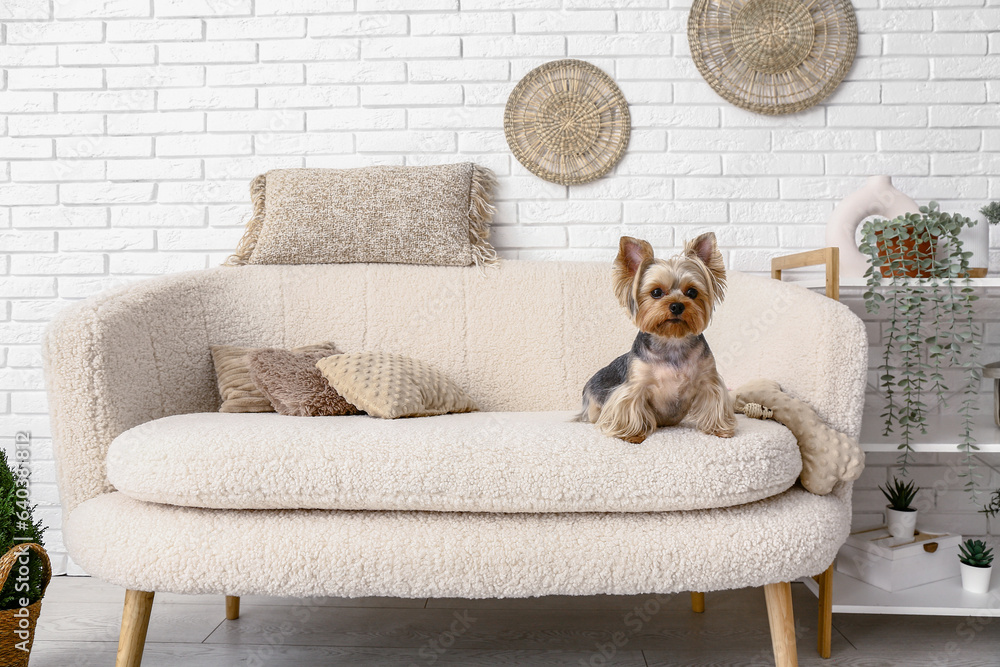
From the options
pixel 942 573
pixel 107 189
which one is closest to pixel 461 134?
pixel 107 189

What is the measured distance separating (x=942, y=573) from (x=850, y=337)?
875mm

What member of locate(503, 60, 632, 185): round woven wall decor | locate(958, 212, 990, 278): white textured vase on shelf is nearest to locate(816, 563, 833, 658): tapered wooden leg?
locate(958, 212, 990, 278): white textured vase on shelf

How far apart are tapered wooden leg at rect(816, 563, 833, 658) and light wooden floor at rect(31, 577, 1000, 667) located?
35 mm

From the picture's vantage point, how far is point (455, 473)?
45.6 inches

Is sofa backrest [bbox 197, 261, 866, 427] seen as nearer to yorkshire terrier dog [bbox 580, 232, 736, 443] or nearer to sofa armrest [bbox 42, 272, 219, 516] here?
sofa armrest [bbox 42, 272, 219, 516]

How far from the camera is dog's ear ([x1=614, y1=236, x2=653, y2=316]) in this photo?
1231 mm

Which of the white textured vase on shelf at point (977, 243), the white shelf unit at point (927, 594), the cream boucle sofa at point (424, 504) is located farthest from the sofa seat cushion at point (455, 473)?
the white textured vase on shelf at point (977, 243)

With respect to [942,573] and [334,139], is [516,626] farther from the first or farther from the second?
[334,139]

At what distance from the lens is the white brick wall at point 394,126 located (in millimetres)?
2139

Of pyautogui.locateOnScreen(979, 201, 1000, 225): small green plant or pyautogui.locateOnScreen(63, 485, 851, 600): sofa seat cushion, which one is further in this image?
pyautogui.locateOnScreen(979, 201, 1000, 225): small green plant

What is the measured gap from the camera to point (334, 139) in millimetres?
2195

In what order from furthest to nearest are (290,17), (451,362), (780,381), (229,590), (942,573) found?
1. (290,17)
2. (451,362)
3. (942,573)
4. (780,381)
5. (229,590)

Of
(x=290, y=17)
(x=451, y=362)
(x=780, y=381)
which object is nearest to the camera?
(x=780, y=381)

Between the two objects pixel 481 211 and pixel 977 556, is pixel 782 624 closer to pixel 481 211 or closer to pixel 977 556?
pixel 977 556
